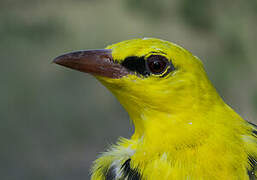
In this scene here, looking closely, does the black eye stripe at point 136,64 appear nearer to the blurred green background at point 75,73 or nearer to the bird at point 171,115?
the bird at point 171,115

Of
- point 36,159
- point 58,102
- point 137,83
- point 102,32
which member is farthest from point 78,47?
point 137,83

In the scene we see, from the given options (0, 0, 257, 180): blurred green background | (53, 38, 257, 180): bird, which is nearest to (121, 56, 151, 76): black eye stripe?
(53, 38, 257, 180): bird

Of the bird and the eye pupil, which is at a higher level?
the eye pupil

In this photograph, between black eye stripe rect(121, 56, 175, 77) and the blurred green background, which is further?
the blurred green background

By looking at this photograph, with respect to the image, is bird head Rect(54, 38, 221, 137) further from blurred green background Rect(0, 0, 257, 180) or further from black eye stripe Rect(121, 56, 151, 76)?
blurred green background Rect(0, 0, 257, 180)

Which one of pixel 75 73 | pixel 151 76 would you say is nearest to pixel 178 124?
pixel 151 76
